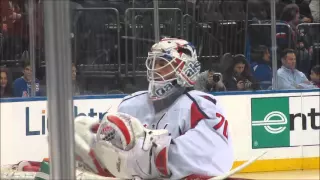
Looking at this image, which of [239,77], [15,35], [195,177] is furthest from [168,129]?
[239,77]

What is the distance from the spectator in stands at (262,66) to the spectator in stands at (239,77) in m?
0.04

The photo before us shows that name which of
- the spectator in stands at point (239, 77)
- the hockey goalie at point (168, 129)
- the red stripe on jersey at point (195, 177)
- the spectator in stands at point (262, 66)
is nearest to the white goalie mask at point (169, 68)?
the hockey goalie at point (168, 129)

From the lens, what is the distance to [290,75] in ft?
13.1

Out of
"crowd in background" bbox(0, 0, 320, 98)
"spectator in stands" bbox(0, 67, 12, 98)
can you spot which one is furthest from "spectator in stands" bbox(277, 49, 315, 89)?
"spectator in stands" bbox(0, 67, 12, 98)

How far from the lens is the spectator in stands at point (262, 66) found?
3.93 meters

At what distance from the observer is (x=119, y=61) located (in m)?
2.91

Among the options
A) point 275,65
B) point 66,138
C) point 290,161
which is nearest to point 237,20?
point 275,65

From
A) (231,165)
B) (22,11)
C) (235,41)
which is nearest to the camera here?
(231,165)

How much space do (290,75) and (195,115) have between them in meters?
2.58

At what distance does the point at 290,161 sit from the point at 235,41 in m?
0.83

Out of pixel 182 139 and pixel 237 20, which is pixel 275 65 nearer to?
pixel 237 20

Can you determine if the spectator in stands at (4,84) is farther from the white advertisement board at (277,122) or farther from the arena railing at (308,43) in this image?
the arena railing at (308,43)

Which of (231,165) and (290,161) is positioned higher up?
(231,165)

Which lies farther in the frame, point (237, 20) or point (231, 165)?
point (237, 20)
